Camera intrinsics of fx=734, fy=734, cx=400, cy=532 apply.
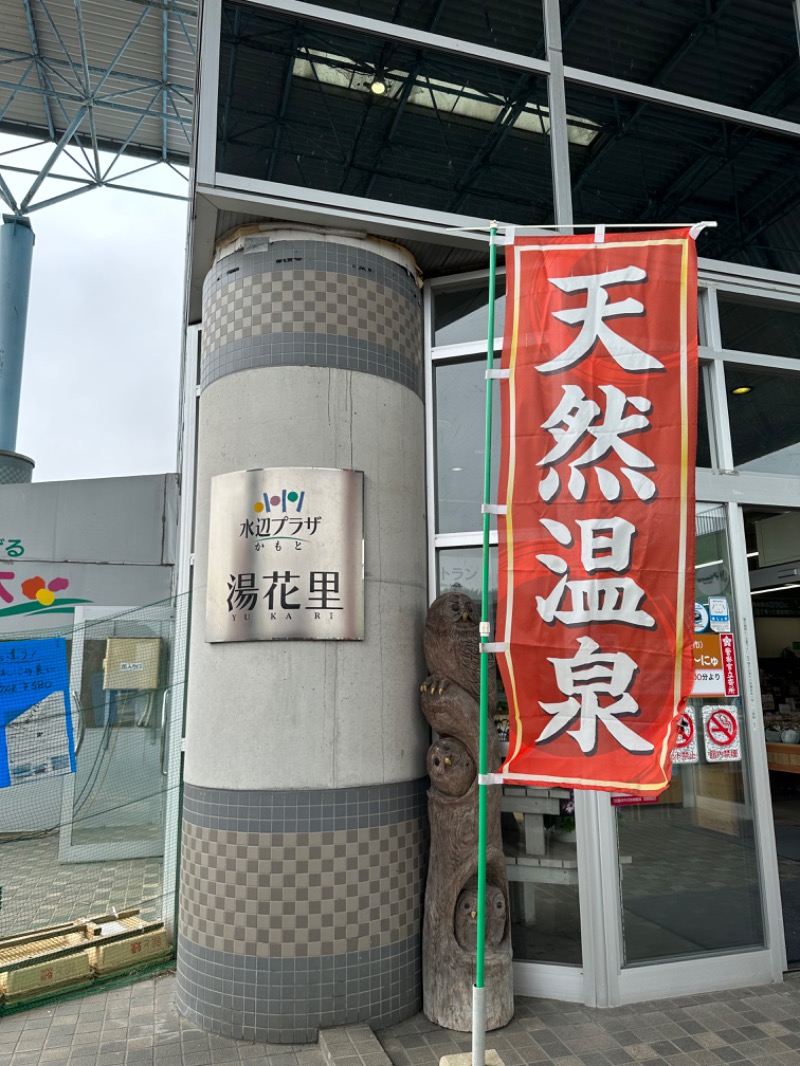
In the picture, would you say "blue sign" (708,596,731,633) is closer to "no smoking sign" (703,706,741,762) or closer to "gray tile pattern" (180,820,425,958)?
"no smoking sign" (703,706,741,762)

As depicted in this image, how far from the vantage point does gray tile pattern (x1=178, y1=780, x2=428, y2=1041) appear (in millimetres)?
3555

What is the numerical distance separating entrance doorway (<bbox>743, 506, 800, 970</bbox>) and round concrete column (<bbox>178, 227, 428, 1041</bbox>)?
8.12 feet

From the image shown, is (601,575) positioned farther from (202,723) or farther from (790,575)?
(790,575)

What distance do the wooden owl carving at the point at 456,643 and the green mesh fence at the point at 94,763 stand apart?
2.11 m

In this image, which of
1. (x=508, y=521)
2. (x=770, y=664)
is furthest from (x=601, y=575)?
(x=770, y=664)

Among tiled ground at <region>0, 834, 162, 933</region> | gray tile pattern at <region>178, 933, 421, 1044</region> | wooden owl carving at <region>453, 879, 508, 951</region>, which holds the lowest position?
tiled ground at <region>0, 834, 162, 933</region>

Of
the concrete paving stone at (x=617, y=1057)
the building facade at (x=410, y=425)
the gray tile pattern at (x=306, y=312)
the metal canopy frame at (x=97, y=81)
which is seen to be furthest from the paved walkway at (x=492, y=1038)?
the metal canopy frame at (x=97, y=81)

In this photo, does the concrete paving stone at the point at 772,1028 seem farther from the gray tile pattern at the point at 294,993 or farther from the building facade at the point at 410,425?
the gray tile pattern at the point at 294,993

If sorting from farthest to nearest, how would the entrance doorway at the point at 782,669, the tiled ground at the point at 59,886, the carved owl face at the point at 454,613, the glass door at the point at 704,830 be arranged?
the entrance doorway at the point at 782,669, the tiled ground at the point at 59,886, the glass door at the point at 704,830, the carved owl face at the point at 454,613

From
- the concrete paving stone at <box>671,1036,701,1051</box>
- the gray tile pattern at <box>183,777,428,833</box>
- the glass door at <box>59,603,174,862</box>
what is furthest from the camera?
the glass door at <box>59,603,174,862</box>

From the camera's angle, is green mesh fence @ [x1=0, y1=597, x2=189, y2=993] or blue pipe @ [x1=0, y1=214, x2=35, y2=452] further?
blue pipe @ [x1=0, y1=214, x2=35, y2=452]

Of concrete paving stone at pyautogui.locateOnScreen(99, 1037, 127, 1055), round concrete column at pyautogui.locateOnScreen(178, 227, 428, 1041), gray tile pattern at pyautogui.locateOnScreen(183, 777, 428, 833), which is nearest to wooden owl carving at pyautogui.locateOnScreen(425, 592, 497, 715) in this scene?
round concrete column at pyautogui.locateOnScreen(178, 227, 428, 1041)

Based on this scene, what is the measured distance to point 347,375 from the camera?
13.6ft

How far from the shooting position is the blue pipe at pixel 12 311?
15625 millimetres
